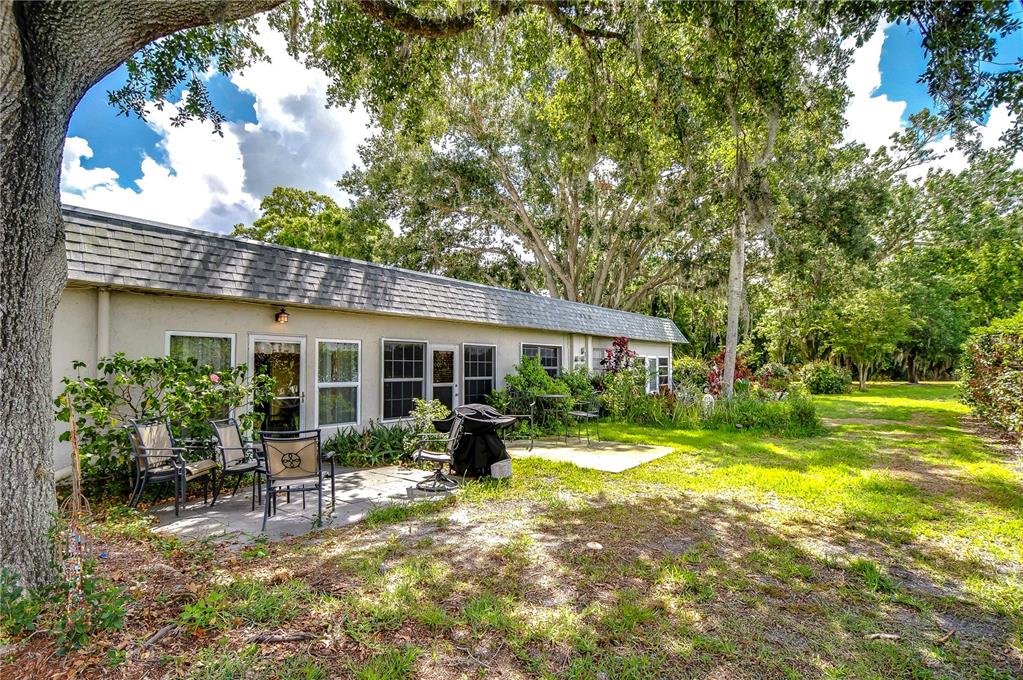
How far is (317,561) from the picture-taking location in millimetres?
3727

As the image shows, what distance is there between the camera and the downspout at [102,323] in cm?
529

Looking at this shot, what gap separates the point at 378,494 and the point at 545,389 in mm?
5472

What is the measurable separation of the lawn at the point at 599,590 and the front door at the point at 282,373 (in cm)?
253

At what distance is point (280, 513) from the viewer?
4.91m

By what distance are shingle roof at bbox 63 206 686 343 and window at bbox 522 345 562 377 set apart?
4.47 feet

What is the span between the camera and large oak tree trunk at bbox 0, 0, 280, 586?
99.9 inches

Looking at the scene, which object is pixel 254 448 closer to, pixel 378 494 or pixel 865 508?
pixel 378 494

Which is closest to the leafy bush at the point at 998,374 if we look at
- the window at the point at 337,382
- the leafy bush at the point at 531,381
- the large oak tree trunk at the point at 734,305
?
the large oak tree trunk at the point at 734,305

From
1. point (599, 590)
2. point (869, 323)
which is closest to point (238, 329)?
point (599, 590)

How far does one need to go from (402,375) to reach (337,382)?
129 centimetres

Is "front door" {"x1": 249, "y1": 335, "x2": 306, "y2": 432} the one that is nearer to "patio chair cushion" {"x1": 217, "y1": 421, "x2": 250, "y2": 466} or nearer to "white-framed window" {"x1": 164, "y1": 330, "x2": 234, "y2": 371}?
"white-framed window" {"x1": 164, "y1": 330, "x2": 234, "y2": 371}

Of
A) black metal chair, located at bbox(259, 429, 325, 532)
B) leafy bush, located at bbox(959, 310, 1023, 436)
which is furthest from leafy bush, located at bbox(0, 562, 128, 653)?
leafy bush, located at bbox(959, 310, 1023, 436)

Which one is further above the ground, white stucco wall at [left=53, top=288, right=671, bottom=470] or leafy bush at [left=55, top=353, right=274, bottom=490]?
white stucco wall at [left=53, top=288, right=671, bottom=470]

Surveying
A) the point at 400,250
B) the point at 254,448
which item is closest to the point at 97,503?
the point at 254,448
